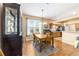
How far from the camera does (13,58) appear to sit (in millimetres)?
1757

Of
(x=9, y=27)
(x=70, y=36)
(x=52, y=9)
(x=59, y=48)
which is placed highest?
(x=52, y=9)

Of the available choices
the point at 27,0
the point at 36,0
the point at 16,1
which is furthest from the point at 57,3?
the point at 16,1

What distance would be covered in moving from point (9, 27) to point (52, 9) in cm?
79

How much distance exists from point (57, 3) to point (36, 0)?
33 centimetres

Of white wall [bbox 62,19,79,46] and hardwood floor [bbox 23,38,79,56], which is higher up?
white wall [bbox 62,19,79,46]

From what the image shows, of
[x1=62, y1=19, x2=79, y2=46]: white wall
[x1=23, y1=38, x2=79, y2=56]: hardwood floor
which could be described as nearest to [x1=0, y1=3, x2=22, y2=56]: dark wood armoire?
[x1=23, y1=38, x2=79, y2=56]: hardwood floor

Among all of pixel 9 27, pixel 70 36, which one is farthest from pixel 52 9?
pixel 9 27

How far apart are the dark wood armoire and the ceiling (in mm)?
193

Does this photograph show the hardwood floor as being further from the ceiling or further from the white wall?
the ceiling

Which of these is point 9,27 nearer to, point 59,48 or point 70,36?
point 59,48

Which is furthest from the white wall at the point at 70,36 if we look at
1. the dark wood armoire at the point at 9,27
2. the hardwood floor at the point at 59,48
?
the dark wood armoire at the point at 9,27

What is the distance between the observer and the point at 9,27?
195 centimetres

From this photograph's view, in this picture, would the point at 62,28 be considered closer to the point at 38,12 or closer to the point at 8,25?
the point at 38,12

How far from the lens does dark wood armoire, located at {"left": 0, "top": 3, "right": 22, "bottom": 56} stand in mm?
1928
